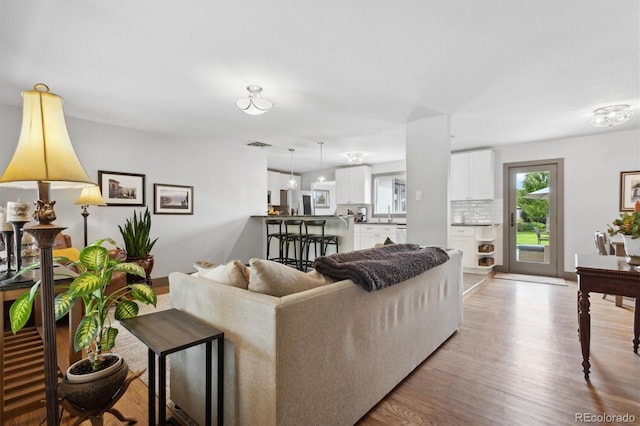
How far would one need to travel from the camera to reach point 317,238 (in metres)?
5.08

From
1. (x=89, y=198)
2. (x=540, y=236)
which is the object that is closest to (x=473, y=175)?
(x=540, y=236)

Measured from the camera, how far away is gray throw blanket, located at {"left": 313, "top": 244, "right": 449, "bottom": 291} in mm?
1559

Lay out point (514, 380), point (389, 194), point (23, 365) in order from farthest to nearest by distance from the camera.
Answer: point (389, 194), point (514, 380), point (23, 365)

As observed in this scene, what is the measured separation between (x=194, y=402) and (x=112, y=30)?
2394 mm

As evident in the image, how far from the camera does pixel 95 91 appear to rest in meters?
3.10

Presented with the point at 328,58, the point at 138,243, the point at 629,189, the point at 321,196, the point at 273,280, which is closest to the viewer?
the point at 273,280

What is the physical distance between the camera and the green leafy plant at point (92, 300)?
1182 mm

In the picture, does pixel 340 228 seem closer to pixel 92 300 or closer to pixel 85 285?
pixel 92 300

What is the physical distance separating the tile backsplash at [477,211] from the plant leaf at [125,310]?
5.88 meters

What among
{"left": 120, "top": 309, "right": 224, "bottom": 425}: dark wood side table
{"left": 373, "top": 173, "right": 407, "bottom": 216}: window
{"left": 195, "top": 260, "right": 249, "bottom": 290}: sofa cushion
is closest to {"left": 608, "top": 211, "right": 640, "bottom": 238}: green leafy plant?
{"left": 195, "top": 260, "right": 249, "bottom": 290}: sofa cushion

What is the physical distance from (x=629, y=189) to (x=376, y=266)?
519 centimetres

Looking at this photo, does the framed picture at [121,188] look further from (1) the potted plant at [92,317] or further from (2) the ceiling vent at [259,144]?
(1) the potted plant at [92,317]

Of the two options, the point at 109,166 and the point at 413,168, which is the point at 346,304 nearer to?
the point at 413,168

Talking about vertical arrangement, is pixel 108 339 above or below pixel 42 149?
below
